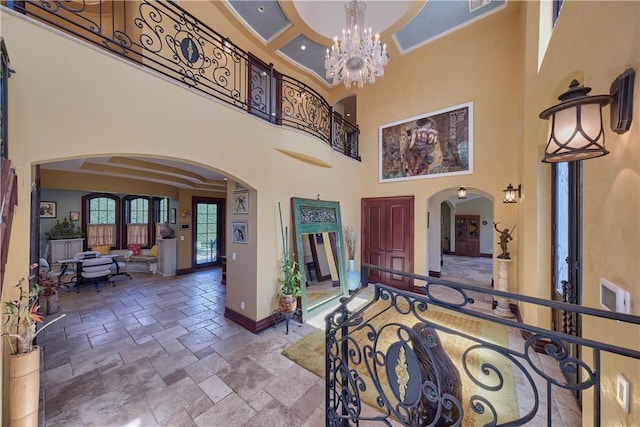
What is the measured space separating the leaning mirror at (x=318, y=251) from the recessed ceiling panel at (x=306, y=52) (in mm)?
3883

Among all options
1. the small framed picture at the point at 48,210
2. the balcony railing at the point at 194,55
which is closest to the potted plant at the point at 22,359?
the balcony railing at the point at 194,55

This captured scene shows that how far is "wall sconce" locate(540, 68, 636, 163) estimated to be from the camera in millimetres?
1155

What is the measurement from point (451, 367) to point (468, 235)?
10972 mm

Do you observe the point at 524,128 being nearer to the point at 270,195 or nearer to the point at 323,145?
the point at 323,145

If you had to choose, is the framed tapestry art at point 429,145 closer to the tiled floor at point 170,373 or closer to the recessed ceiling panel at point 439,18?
the recessed ceiling panel at point 439,18

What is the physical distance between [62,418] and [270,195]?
3234mm

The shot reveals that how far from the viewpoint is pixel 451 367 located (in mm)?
2207

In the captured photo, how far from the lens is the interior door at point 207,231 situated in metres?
7.71

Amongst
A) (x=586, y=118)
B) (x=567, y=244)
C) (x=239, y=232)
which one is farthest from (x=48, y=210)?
(x=567, y=244)

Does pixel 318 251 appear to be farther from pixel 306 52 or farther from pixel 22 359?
pixel 306 52

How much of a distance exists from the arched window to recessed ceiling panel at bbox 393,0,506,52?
10.2m

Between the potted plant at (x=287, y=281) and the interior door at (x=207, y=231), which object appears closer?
the potted plant at (x=287, y=281)

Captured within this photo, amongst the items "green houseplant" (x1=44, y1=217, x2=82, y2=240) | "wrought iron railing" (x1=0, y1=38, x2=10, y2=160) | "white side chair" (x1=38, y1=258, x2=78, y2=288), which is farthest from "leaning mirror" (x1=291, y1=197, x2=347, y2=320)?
"green houseplant" (x1=44, y1=217, x2=82, y2=240)

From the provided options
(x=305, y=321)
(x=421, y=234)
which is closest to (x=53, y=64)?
(x=305, y=321)
